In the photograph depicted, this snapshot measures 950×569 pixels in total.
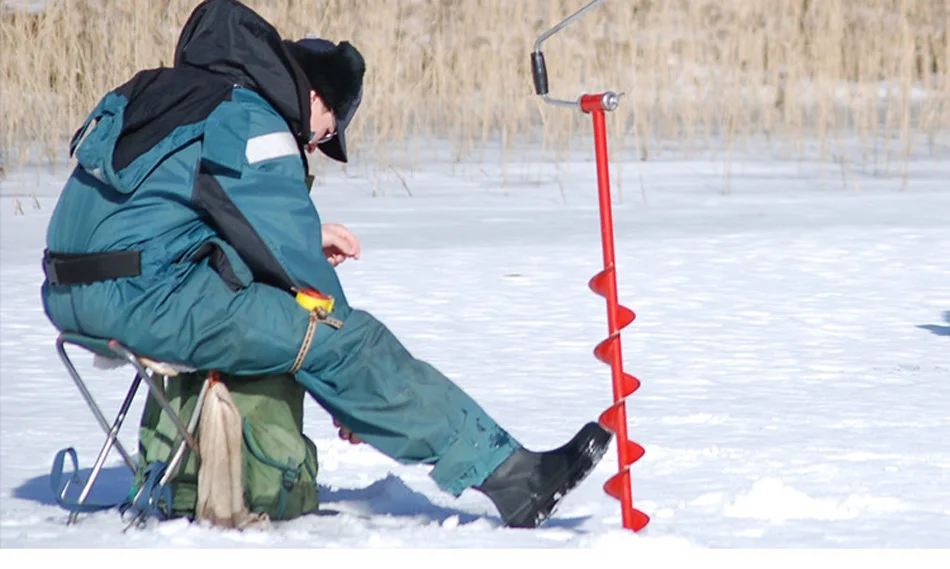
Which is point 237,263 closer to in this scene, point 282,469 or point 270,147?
point 270,147

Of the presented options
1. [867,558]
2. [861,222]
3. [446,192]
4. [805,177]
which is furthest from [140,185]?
[805,177]

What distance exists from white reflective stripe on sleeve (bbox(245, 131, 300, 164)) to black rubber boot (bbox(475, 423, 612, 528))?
2.01ft

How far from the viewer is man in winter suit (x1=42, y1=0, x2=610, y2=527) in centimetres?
243

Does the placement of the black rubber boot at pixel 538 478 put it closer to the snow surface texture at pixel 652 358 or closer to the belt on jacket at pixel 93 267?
the snow surface texture at pixel 652 358

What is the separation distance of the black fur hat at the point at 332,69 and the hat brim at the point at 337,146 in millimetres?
73

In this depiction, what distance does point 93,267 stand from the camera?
8.08 feet

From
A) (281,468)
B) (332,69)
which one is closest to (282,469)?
(281,468)

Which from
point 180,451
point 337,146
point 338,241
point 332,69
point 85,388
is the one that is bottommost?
point 180,451

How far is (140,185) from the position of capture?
2457 mm

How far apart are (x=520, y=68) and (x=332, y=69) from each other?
693 centimetres

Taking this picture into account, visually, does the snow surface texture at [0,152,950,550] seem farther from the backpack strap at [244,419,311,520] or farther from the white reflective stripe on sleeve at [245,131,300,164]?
the white reflective stripe on sleeve at [245,131,300,164]

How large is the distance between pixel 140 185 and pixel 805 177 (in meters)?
6.55

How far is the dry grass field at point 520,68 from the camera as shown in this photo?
8.43 m

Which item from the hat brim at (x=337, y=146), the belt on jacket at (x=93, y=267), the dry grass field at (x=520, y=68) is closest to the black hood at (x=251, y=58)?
the hat brim at (x=337, y=146)
